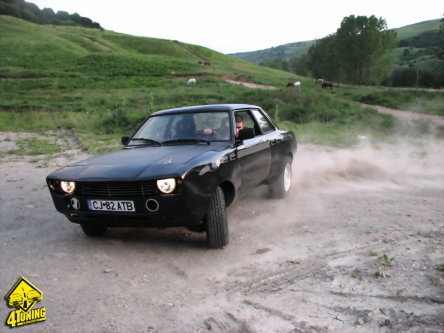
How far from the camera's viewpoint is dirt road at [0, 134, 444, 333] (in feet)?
9.50

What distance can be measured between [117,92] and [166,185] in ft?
109

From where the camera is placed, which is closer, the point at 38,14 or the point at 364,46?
the point at 364,46

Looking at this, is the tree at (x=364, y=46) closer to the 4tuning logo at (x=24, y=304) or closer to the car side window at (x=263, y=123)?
the car side window at (x=263, y=123)

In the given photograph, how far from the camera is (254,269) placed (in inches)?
150

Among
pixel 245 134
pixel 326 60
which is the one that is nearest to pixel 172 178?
pixel 245 134

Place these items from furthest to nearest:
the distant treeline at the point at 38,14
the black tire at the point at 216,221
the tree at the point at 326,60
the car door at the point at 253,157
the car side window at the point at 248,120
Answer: the distant treeline at the point at 38,14 < the tree at the point at 326,60 < the car side window at the point at 248,120 < the car door at the point at 253,157 < the black tire at the point at 216,221

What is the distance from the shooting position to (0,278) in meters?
3.70

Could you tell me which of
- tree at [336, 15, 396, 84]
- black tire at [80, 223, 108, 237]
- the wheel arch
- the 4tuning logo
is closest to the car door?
the wheel arch

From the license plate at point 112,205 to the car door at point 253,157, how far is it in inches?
A: 55.7

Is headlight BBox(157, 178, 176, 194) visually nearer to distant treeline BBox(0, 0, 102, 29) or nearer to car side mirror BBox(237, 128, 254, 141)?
car side mirror BBox(237, 128, 254, 141)

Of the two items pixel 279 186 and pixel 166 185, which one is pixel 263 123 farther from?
pixel 166 185

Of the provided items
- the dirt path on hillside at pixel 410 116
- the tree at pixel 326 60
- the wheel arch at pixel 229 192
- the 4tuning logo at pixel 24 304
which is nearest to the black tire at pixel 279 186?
the wheel arch at pixel 229 192

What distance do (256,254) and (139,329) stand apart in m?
1.67

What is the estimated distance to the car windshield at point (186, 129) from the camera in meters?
5.03
